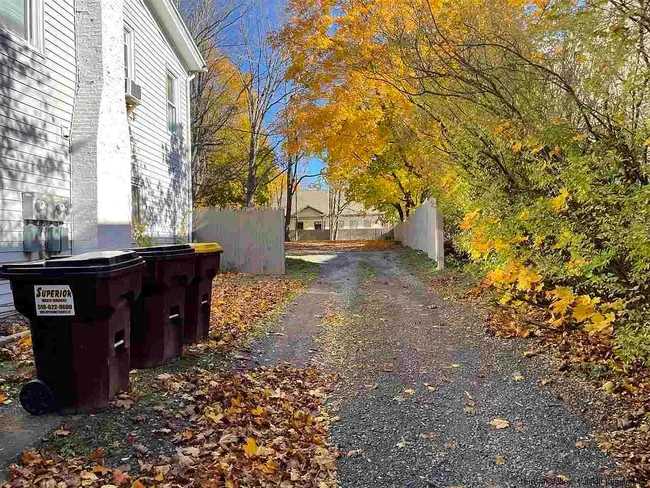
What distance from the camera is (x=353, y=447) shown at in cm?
365

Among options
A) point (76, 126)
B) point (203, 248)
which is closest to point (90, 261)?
point (203, 248)

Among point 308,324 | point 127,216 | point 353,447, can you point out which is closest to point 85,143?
point 127,216

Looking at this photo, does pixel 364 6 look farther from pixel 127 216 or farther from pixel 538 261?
pixel 538 261

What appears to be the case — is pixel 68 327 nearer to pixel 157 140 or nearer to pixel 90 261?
pixel 90 261

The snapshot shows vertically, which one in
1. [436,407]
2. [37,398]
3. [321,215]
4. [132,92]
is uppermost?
[132,92]

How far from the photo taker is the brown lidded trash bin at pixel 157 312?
15.6ft

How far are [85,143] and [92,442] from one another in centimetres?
644

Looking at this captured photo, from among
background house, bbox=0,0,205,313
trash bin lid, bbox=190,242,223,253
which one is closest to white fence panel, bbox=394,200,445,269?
background house, bbox=0,0,205,313

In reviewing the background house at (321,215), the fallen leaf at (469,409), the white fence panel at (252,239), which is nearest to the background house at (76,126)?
the white fence panel at (252,239)

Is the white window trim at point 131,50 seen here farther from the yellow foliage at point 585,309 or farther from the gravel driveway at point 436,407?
the yellow foliage at point 585,309

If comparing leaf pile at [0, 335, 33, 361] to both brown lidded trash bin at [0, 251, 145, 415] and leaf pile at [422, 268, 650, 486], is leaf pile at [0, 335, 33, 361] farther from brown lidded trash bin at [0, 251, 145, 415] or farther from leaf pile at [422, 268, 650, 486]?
leaf pile at [422, 268, 650, 486]

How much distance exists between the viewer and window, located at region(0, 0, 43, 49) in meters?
6.82

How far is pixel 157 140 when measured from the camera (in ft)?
40.4

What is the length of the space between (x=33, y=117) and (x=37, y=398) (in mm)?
5266
